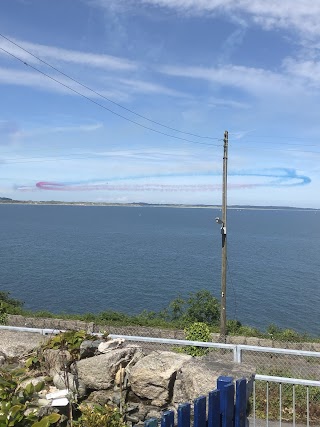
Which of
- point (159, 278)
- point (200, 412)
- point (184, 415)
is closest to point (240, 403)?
point (200, 412)

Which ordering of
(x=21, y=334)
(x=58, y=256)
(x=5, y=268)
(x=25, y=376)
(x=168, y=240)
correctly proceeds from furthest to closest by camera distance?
(x=168, y=240)
(x=58, y=256)
(x=5, y=268)
(x=21, y=334)
(x=25, y=376)

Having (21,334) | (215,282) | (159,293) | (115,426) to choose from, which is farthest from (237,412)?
(215,282)

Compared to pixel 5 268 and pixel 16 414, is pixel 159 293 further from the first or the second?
pixel 16 414

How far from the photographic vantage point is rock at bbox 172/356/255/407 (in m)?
4.26

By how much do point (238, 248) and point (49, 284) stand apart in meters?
45.9

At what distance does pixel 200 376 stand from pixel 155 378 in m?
0.52

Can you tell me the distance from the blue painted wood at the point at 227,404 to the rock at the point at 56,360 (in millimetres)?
2113

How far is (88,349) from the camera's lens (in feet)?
16.8

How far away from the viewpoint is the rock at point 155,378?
14.8 feet

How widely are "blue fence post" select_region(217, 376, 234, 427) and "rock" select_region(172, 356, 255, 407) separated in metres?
0.53

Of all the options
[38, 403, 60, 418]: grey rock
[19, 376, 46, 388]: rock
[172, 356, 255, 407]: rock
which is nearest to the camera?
[38, 403, 60, 418]: grey rock

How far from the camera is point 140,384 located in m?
4.59

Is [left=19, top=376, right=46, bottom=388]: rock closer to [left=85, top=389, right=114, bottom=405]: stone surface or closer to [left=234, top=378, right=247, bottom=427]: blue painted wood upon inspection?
[left=85, top=389, right=114, bottom=405]: stone surface

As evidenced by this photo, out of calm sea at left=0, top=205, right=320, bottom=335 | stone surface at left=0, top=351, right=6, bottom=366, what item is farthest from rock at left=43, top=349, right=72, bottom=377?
calm sea at left=0, top=205, right=320, bottom=335
